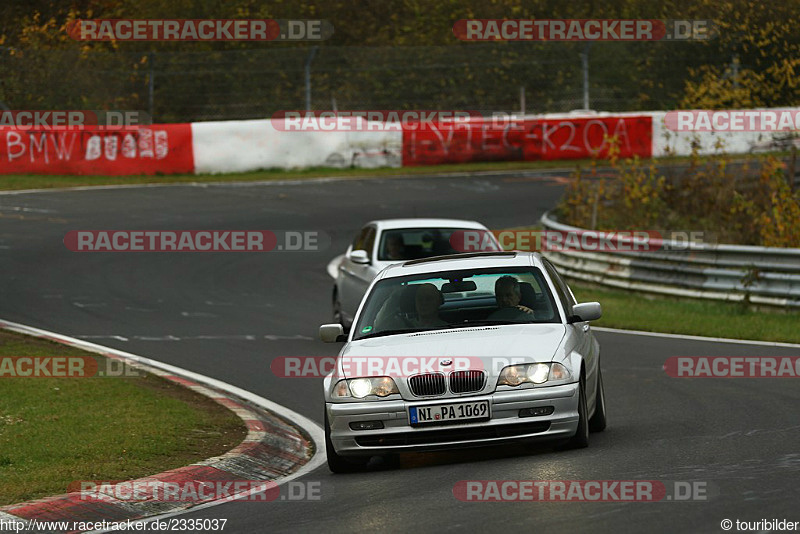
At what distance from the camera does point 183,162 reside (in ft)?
110

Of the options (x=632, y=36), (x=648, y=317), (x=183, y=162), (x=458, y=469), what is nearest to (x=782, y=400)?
(x=458, y=469)

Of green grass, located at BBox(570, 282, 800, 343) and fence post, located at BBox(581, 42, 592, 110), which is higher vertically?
fence post, located at BBox(581, 42, 592, 110)

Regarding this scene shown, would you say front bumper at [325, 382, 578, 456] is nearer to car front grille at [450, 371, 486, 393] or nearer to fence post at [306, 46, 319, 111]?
car front grille at [450, 371, 486, 393]

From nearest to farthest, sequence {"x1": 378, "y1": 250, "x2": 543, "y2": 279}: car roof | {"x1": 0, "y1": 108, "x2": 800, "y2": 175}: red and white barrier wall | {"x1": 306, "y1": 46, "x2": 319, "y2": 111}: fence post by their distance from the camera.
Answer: {"x1": 378, "y1": 250, "x2": 543, "y2": 279}: car roof < {"x1": 0, "y1": 108, "x2": 800, "y2": 175}: red and white barrier wall < {"x1": 306, "y1": 46, "x2": 319, "y2": 111}: fence post

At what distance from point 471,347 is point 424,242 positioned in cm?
795

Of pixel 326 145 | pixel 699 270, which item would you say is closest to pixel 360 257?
pixel 699 270

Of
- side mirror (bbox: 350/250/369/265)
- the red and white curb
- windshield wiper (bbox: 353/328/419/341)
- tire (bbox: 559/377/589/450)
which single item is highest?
windshield wiper (bbox: 353/328/419/341)

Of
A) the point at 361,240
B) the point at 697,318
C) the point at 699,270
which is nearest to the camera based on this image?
the point at 697,318

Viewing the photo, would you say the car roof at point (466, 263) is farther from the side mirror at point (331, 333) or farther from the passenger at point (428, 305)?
the side mirror at point (331, 333)

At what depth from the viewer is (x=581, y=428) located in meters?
9.01

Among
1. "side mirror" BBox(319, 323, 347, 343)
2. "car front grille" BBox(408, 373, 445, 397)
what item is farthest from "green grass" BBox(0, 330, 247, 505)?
"car front grille" BBox(408, 373, 445, 397)

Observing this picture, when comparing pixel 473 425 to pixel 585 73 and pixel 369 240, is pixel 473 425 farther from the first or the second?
pixel 585 73

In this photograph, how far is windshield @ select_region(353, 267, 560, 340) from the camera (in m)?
9.73

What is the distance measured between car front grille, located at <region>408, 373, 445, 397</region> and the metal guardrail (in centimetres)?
944
